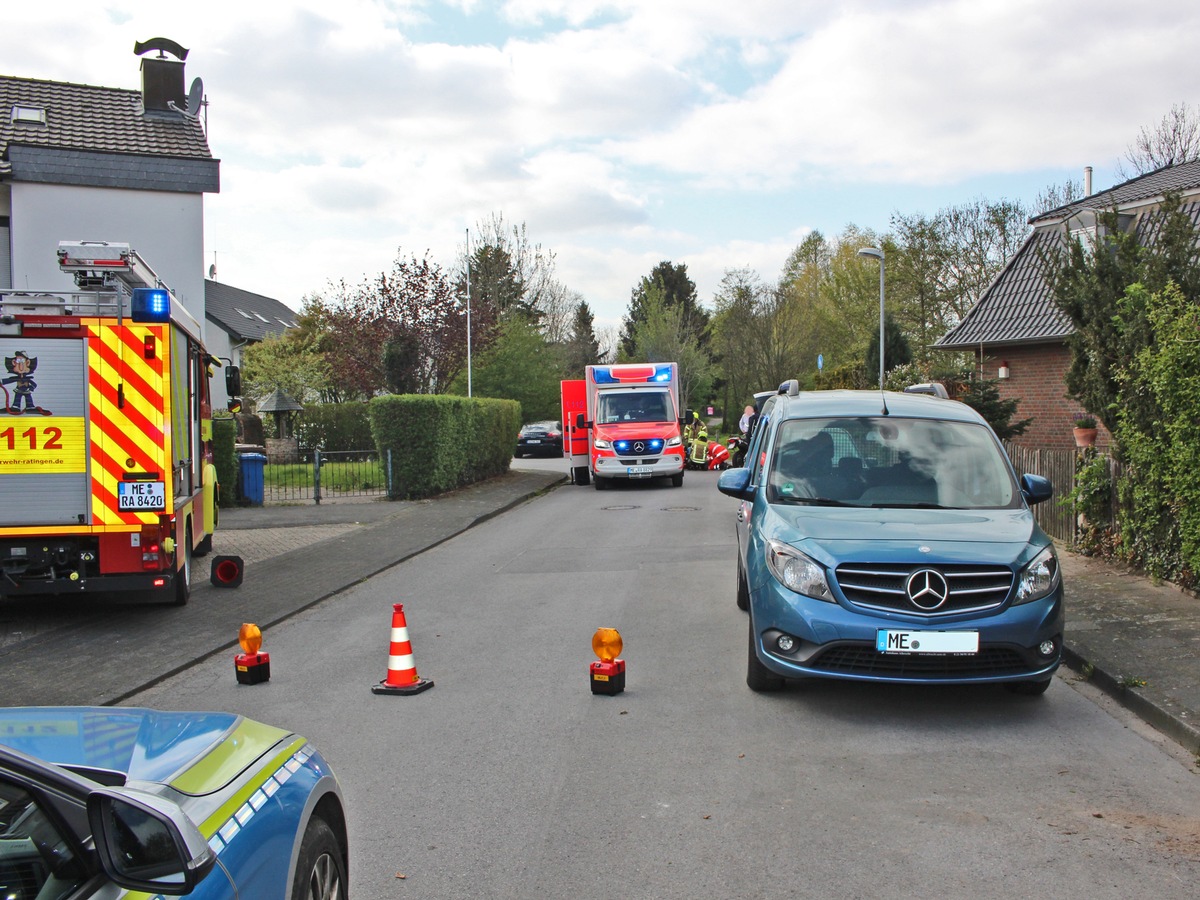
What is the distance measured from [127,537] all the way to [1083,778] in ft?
25.3

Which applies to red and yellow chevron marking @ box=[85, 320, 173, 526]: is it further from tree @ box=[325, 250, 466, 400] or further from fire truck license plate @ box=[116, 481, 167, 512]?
tree @ box=[325, 250, 466, 400]

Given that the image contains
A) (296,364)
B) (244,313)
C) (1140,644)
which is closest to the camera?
(1140,644)

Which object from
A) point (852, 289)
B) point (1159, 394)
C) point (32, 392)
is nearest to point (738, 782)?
point (1159, 394)

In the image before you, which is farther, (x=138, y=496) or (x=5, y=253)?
(x=5, y=253)

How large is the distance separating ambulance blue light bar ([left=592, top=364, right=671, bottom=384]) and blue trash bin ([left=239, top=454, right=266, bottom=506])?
8.36 m

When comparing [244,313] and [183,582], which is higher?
[244,313]

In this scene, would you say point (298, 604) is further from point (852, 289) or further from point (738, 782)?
point (852, 289)

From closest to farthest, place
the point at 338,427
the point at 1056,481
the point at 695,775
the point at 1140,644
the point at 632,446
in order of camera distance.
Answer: the point at 695,775 < the point at 1140,644 < the point at 1056,481 < the point at 632,446 < the point at 338,427

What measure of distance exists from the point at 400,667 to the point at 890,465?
3533 millimetres

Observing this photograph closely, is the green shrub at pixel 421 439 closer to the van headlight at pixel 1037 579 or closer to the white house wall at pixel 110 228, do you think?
the white house wall at pixel 110 228

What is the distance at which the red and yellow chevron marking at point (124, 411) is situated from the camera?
9406mm

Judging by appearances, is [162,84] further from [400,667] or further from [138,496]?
[400,667]

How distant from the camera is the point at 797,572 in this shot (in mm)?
6344

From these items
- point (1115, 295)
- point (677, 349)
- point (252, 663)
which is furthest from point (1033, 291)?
point (677, 349)
